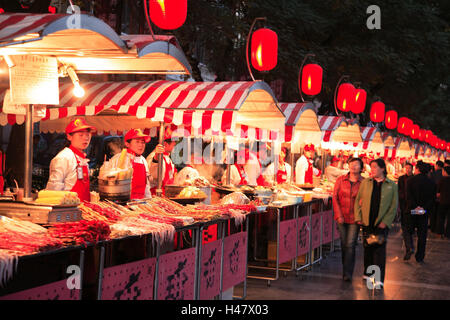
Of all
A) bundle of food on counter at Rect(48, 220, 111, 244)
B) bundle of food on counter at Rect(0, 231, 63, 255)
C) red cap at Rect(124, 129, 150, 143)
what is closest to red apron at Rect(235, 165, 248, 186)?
red cap at Rect(124, 129, 150, 143)

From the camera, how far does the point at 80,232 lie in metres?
5.16

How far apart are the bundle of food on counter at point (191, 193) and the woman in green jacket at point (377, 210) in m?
2.61

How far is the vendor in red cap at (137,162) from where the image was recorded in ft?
29.1

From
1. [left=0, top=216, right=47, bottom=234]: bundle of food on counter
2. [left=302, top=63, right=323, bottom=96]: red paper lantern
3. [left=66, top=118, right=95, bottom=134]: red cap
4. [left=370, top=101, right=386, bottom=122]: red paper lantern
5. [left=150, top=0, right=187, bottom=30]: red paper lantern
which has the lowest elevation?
[left=0, top=216, right=47, bottom=234]: bundle of food on counter

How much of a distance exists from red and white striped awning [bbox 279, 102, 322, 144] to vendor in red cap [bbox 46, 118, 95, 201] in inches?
249

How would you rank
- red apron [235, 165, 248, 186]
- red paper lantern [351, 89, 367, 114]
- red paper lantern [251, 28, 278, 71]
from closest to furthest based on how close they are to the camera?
red paper lantern [251, 28, 278, 71] < red apron [235, 165, 248, 186] < red paper lantern [351, 89, 367, 114]

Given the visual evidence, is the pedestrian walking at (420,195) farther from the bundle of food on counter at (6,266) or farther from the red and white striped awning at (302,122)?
the bundle of food on counter at (6,266)

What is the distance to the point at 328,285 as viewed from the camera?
1002cm

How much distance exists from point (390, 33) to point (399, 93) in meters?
6.26

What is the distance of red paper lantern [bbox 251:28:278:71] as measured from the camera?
12.5 metres

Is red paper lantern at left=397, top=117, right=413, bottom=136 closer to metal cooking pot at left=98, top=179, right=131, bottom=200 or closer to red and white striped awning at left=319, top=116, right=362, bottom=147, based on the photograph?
red and white striped awning at left=319, top=116, right=362, bottom=147

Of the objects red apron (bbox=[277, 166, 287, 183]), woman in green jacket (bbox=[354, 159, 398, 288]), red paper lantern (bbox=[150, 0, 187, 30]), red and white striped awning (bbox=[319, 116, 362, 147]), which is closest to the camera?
red paper lantern (bbox=[150, 0, 187, 30])

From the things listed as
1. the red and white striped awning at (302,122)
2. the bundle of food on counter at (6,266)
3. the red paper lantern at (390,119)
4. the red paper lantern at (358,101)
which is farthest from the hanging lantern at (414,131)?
the bundle of food on counter at (6,266)
